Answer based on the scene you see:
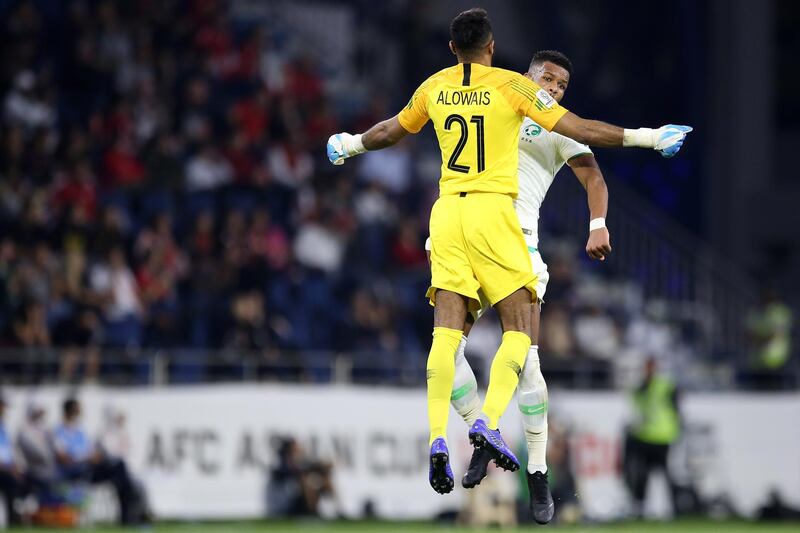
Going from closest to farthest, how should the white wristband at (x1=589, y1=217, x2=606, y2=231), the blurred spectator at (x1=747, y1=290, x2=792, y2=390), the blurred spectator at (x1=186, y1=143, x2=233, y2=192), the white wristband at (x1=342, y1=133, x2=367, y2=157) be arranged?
the white wristband at (x1=589, y1=217, x2=606, y2=231), the white wristband at (x1=342, y1=133, x2=367, y2=157), the blurred spectator at (x1=186, y1=143, x2=233, y2=192), the blurred spectator at (x1=747, y1=290, x2=792, y2=390)

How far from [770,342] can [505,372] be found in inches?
539

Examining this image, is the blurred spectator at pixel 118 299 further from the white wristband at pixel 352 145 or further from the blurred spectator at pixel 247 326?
the white wristband at pixel 352 145

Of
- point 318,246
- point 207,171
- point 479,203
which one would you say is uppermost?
point 207,171

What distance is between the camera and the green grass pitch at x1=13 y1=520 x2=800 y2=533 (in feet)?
54.9

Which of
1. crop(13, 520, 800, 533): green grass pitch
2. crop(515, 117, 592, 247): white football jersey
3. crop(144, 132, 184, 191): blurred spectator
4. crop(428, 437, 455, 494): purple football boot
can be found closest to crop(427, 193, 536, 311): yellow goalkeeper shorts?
crop(515, 117, 592, 247): white football jersey

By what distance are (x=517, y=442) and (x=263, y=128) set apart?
538cm

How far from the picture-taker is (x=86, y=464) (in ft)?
54.9

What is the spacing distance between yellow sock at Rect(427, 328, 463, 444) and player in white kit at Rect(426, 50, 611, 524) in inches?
8.2

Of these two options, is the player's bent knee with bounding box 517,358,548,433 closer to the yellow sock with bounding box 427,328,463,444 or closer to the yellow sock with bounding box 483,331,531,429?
the yellow sock with bounding box 483,331,531,429

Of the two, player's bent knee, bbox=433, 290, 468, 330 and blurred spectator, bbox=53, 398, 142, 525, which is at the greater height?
player's bent knee, bbox=433, 290, 468, 330

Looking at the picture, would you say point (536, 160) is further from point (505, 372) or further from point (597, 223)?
point (505, 372)

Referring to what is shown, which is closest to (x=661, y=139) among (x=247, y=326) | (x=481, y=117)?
(x=481, y=117)

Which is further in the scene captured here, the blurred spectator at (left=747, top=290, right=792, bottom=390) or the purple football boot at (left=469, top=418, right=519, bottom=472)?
the blurred spectator at (left=747, top=290, right=792, bottom=390)

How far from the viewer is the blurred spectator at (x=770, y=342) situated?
71.3 ft
